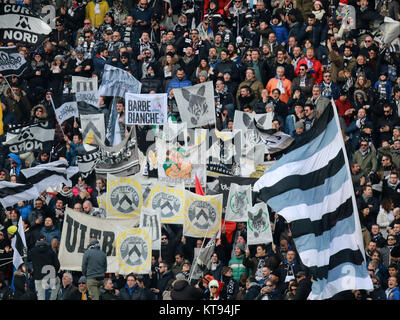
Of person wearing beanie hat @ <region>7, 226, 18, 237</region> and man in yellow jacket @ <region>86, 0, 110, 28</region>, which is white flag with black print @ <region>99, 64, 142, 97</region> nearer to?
man in yellow jacket @ <region>86, 0, 110, 28</region>


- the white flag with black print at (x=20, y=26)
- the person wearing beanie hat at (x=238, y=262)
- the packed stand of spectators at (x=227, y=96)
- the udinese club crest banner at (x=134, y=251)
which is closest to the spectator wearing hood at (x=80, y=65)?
the packed stand of spectators at (x=227, y=96)

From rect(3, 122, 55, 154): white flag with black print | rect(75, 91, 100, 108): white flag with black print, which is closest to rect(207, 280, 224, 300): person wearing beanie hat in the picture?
rect(3, 122, 55, 154): white flag with black print

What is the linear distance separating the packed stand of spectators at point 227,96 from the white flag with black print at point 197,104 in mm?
273

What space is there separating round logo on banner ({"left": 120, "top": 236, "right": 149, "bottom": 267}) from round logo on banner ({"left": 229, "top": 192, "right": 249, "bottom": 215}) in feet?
6.19

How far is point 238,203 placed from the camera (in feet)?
74.6

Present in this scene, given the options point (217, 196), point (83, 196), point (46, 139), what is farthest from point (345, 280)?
point (46, 139)

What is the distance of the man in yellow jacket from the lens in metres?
29.3

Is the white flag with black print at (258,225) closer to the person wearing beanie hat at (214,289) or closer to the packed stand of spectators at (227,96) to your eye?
the packed stand of spectators at (227,96)

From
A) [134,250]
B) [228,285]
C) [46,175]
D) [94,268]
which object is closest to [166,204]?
[134,250]

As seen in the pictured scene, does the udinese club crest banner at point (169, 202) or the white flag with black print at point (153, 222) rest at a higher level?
the udinese club crest banner at point (169, 202)

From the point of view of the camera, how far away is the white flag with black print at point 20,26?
25656mm

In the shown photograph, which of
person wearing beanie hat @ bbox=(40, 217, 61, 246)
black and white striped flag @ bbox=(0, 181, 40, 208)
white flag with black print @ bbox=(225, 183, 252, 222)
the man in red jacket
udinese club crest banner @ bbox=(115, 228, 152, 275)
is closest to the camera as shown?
udinese club crest banner @ bbox=(115, 228, 152, 275)

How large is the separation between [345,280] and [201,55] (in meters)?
10.7
